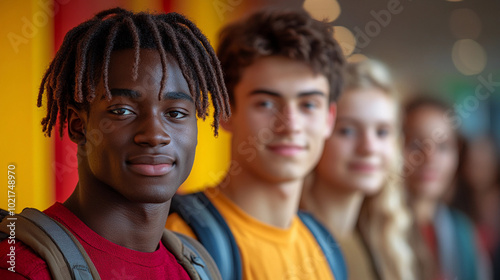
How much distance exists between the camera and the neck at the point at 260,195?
1.39 meters

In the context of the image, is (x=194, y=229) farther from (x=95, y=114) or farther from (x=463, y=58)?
(x=463, y=58)

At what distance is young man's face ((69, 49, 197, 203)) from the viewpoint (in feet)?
2.68

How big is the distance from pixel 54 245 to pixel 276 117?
0.73m

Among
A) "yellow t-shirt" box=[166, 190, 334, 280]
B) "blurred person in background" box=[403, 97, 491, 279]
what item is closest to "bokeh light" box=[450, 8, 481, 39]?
"blurred person in background" box=[403, 97, 491, 279]

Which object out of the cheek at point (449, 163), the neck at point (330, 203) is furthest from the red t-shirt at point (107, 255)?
Answer: the cheek at point (449, 163)

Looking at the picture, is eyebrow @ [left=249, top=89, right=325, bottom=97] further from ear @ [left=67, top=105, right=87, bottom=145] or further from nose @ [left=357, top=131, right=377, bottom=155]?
ear @ [left=67, top=105, right=87, bottom=145]

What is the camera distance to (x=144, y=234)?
868 millimetres

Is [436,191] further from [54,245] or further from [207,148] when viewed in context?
[54,245]

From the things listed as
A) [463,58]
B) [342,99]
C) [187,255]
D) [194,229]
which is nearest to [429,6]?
[463,58]

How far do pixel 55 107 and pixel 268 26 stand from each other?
0.68 metres

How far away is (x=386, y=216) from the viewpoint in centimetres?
186

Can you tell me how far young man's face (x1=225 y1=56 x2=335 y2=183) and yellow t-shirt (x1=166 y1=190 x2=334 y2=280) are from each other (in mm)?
115

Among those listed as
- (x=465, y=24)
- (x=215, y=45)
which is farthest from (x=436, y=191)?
(x=215, y=45)

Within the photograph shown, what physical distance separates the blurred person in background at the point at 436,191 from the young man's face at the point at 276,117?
648 mm
